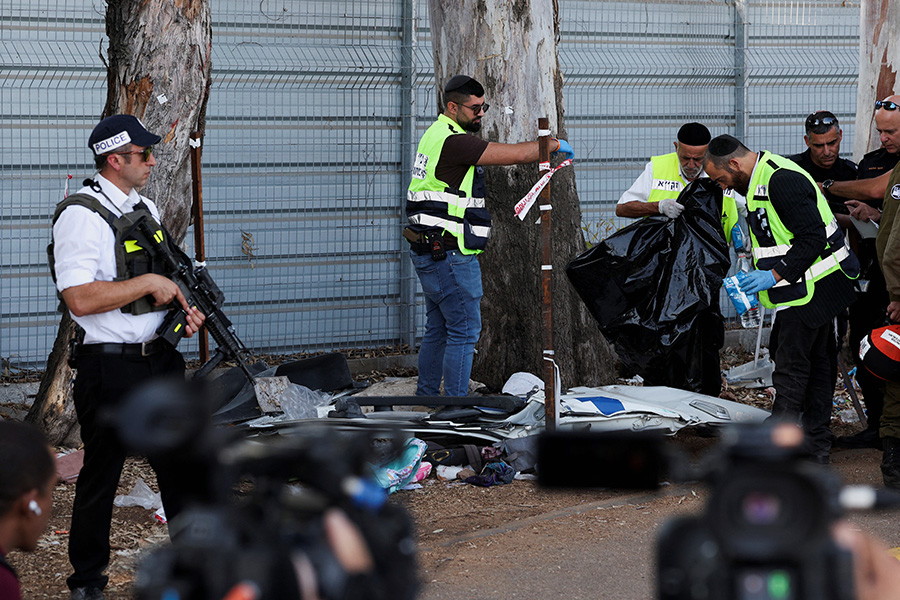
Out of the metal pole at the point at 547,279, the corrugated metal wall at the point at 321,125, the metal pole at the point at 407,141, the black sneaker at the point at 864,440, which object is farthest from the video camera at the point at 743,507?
the metal pole at the point at 407,141

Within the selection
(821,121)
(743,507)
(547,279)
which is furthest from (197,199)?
(743,507)

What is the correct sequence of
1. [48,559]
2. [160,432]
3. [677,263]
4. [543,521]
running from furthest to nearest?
1. [677,263]
2. [543,521]
3. [48,559]
4. [160,432]

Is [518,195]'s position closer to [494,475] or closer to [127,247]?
[494,475]

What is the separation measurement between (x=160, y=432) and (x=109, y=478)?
9.87ft

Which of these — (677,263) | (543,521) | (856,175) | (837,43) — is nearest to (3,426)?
(543,521)

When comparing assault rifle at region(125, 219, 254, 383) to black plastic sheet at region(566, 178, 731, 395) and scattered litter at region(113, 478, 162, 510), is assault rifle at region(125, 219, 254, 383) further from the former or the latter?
black plastic sheet at region(566, 178, 731, 395)

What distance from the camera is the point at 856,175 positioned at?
275 inches

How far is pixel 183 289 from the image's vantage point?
432 cm

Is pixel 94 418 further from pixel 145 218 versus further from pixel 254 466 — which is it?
pixel 254 466

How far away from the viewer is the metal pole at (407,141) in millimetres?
8938

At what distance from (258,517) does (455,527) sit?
12.9ft

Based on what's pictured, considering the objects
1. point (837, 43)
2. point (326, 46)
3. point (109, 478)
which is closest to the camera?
point (109, 478)

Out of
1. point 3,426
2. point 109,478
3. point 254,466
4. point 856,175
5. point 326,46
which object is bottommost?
point 109,478

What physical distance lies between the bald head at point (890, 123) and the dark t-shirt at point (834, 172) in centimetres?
35
